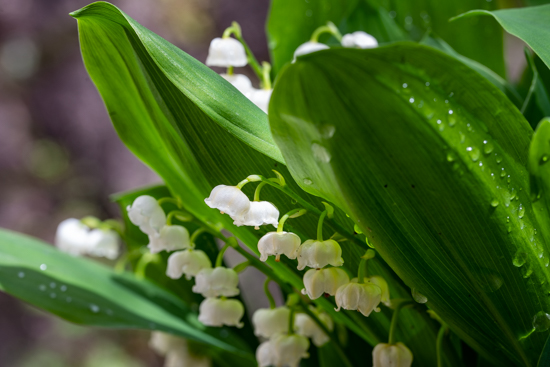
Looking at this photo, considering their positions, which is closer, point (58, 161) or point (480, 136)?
point (480, 136)

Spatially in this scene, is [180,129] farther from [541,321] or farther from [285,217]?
[541,321]

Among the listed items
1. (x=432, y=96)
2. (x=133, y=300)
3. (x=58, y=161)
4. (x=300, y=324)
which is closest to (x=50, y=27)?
(x=58, y=161)

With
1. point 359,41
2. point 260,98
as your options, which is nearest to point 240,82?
point 260,98

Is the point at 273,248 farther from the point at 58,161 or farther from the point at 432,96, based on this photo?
the point at 58,161

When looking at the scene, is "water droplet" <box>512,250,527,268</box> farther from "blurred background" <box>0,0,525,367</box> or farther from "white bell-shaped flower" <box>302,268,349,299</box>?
"blurred background" <box>0,0,525,367</box>

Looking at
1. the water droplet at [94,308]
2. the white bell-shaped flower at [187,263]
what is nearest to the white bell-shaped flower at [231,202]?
the white bell-shaped flower at [187,263]
